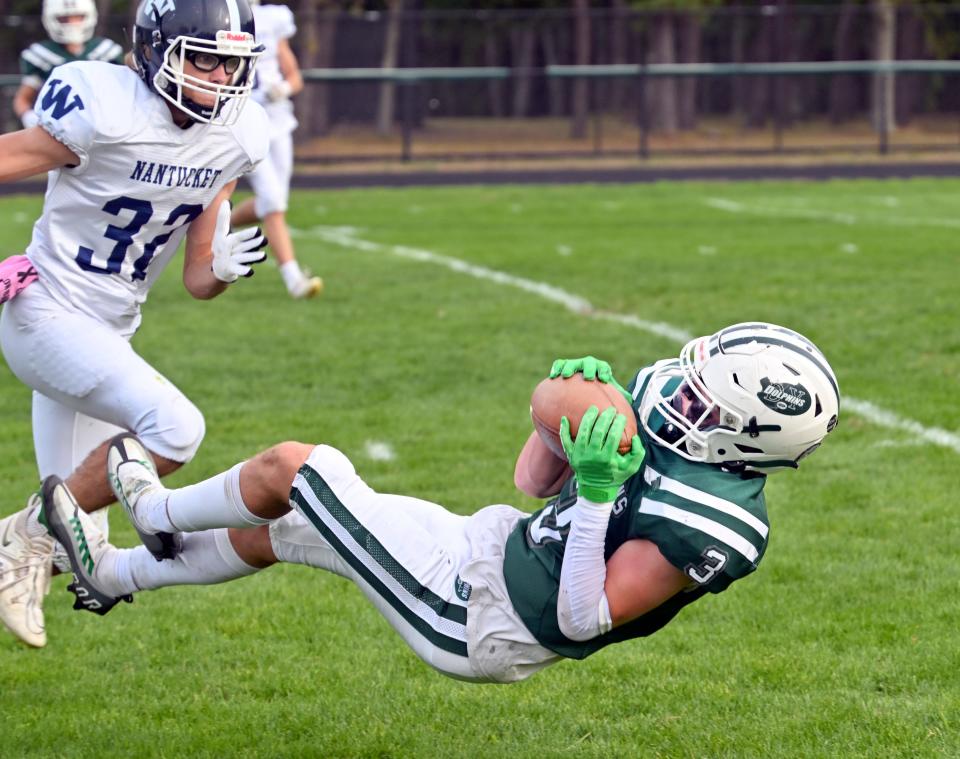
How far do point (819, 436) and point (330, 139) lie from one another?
2226cm

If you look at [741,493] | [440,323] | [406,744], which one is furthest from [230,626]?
[440,323]

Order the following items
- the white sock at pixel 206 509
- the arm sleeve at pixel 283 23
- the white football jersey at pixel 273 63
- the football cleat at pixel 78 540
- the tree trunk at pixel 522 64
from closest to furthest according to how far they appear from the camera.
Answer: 1. the white sock at pixel 206 509
2. the football cleat at pixel 78 540
3. the white football jersey at pixel 273 63
4. the arm sleeve at pixel 283 23
5. the tree trunk at pixel 522 64

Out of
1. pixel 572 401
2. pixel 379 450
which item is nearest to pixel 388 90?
pixel 379 450

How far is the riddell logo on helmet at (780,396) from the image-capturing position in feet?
10.9

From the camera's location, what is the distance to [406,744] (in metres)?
3.93

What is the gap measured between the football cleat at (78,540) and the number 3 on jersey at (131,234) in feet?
2.39

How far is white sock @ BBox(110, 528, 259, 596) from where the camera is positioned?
13.4ft

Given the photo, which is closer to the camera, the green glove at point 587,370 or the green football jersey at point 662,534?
the green football jersey at point 662,534

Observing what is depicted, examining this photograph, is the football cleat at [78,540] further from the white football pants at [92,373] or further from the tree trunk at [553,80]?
the tree trunk at [553,80]

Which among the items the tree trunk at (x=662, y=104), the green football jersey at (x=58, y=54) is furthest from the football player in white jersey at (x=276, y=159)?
the tree trunk at (x=662, y=104)

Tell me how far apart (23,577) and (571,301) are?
6341mm

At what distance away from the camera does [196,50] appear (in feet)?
14.8

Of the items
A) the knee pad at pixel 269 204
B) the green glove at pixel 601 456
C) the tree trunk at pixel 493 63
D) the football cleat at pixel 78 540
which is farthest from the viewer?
the tree trunk at pixel 493 63

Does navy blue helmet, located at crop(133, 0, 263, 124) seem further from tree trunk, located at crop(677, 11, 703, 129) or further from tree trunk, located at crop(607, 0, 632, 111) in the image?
tree trunk, located at crop(677, 11, 703, 129)
